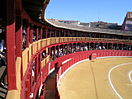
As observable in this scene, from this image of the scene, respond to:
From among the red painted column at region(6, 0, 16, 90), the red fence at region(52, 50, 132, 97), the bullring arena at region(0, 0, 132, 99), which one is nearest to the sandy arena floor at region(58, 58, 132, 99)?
the bullring arena at region(0, 0, 132, 99)

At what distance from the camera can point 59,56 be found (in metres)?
25.6

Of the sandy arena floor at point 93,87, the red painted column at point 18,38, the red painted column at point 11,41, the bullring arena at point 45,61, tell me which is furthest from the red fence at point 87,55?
the red painted column at point 11,41

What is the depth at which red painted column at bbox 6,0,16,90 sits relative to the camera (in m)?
3.76

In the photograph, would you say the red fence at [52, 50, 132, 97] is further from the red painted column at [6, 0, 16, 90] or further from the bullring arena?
the red painted column at [6, 0, 16, 90]

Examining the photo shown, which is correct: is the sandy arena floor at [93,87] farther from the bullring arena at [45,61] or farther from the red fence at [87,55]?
the red fence at [87,55]

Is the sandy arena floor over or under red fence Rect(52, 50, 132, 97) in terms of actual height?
over

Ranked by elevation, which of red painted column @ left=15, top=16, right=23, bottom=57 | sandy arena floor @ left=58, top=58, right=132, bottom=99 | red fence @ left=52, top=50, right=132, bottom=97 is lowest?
red fence @ left=52, top=50, right=132, bottom=97

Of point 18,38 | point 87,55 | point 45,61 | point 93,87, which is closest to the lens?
point 18,38

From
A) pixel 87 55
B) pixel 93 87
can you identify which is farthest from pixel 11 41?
pixel 87 55

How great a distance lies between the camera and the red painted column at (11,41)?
376cm

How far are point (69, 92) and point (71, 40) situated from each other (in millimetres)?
16450

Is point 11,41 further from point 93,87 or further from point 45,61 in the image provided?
point 93,87

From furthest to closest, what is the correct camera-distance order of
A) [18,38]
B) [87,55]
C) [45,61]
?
1. [87,55]
2. [45,61]
3. [18,38]

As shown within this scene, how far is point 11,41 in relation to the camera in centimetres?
391
